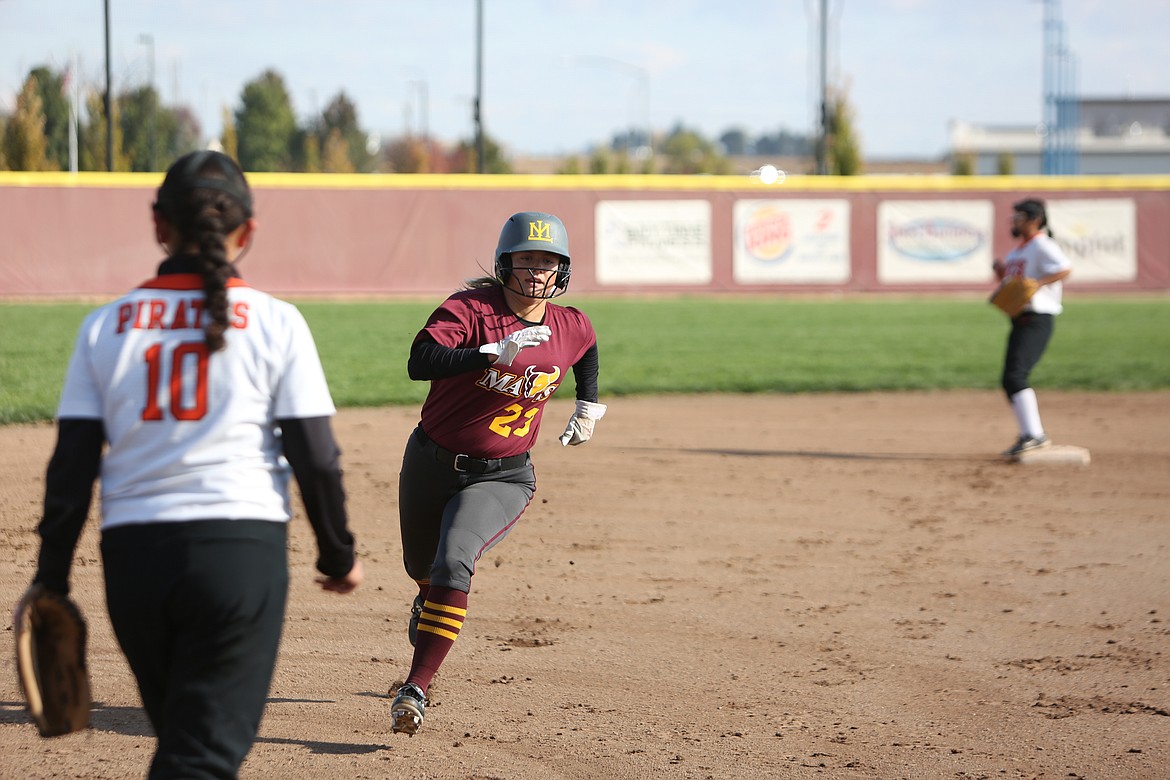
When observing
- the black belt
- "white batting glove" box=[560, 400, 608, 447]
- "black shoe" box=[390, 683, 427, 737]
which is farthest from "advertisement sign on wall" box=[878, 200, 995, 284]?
"black shoe" box=[390, 683, 427, 737]

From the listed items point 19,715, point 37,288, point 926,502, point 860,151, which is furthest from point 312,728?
point 860,151

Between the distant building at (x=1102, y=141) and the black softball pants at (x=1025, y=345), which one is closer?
the black softball pants at (x=1025, y=345)

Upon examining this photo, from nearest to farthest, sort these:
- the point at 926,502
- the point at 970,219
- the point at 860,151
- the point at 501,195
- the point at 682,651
→ the point at 682,651 < the point at 926,502 < the point at 501,195 < the point at 970,219 < the point at 860,151

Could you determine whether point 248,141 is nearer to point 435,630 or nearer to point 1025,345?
point 1025,345

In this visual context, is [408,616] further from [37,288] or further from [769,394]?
[37,288]

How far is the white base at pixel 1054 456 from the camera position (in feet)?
33.3

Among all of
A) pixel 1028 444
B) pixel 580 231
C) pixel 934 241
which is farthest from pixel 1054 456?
pixel 934 241

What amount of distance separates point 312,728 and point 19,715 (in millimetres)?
1061

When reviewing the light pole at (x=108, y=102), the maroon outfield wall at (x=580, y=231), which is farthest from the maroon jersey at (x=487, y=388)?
the light pole at (x=108, y=102)

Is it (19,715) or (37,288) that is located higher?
(37,288)

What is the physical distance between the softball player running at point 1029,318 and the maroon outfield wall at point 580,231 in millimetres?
18578

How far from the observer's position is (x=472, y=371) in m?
4.26

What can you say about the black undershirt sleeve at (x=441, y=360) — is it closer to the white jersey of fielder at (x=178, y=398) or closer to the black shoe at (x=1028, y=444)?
the white jersey of fielder at (x=178, y=398)

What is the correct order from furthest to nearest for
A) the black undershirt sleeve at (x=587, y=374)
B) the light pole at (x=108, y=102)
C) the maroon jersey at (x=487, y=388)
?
the light pole at (x=108, y=102)
the black undershirt sleeve at (x=587, y=374)
the maroon jersey at (x=487, y=388)
